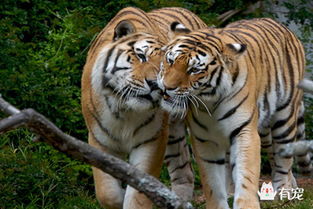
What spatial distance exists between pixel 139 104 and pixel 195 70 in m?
0.43

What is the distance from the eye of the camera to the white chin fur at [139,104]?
15.5ft

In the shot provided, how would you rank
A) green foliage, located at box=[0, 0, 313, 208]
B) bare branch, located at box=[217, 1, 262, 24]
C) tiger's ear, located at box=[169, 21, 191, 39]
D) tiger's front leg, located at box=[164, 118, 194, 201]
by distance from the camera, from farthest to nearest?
1. bare branch, located at box=[217, 1, 262, 24]
2. tiger's front leg, located at box=[164, 118, 194, 201]
3. green foliage, located at box=[0, 0, 313, 208]
4. tiger's ear, located at box=[169, 21, 191, 39]

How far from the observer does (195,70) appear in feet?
15.9

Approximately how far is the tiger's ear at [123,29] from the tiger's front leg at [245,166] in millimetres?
980

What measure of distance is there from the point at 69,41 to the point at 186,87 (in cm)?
319

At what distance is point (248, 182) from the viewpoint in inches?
194

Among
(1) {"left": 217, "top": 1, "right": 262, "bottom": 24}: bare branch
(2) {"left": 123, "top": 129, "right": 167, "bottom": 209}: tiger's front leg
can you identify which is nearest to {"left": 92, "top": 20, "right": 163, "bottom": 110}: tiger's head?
Result: (2) {"left": 123, "top": 129, "right": 167, "bottom": 209}: tiger's front leg

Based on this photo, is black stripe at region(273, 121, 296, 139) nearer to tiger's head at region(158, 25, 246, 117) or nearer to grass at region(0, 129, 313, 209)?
grass at region(0, 129, 313, 209)

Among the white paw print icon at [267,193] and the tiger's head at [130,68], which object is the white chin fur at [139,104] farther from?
the white paw print icon at [267,193]

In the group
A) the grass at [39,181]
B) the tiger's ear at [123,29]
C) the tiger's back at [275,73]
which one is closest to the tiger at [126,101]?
the tiger's ear at [123,29]

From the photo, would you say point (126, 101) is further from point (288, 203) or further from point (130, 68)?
point (288, 203)

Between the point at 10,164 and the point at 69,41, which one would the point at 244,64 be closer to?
Result: the point at 10,164

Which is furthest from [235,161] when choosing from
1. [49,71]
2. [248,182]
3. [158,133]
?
[49,71]

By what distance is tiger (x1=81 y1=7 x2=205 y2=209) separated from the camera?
4.77m
